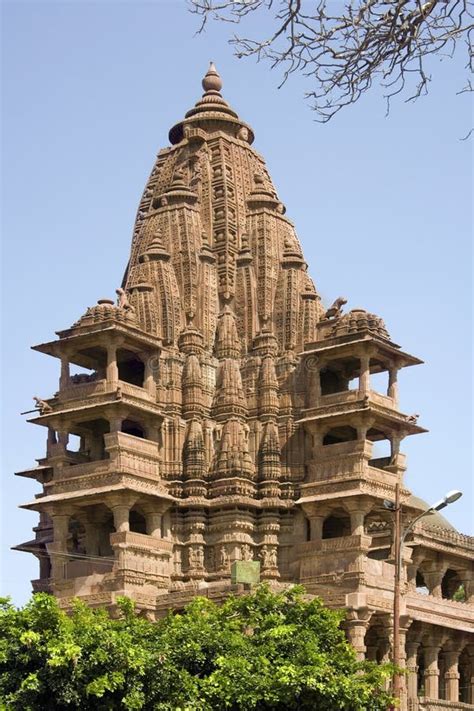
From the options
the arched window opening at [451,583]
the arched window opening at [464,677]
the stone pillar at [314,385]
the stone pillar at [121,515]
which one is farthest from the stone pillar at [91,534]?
the arched window opening at [451,583]

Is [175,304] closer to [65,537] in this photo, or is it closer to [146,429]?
[146,429]

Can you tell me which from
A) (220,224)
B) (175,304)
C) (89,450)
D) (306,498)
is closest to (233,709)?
(306,498)

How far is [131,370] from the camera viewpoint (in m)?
49.2

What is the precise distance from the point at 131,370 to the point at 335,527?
929 cm

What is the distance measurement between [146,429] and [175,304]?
559 cm

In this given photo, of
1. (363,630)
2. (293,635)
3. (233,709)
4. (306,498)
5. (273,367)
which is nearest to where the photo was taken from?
(233,709)

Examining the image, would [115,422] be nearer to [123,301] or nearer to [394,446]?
[123,301]

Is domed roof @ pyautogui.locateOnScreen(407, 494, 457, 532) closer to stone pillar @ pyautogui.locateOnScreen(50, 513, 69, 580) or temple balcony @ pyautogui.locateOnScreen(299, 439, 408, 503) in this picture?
temple balcony @ pyautogui.locateOnScreen(299, 439, 408, 503)

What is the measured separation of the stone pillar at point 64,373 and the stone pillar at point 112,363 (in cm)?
187

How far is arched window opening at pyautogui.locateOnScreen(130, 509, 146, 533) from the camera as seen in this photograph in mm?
47281

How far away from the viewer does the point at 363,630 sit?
4184cm

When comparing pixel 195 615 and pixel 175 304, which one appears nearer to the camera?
pixel 195 615

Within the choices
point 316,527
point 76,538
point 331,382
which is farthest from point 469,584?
point 76,538

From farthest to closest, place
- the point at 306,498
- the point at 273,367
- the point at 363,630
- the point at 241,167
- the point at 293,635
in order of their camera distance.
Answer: the point at 241,167
the point at 273,367
the point at 306,498
the point at 363,630
the point at 293,635
